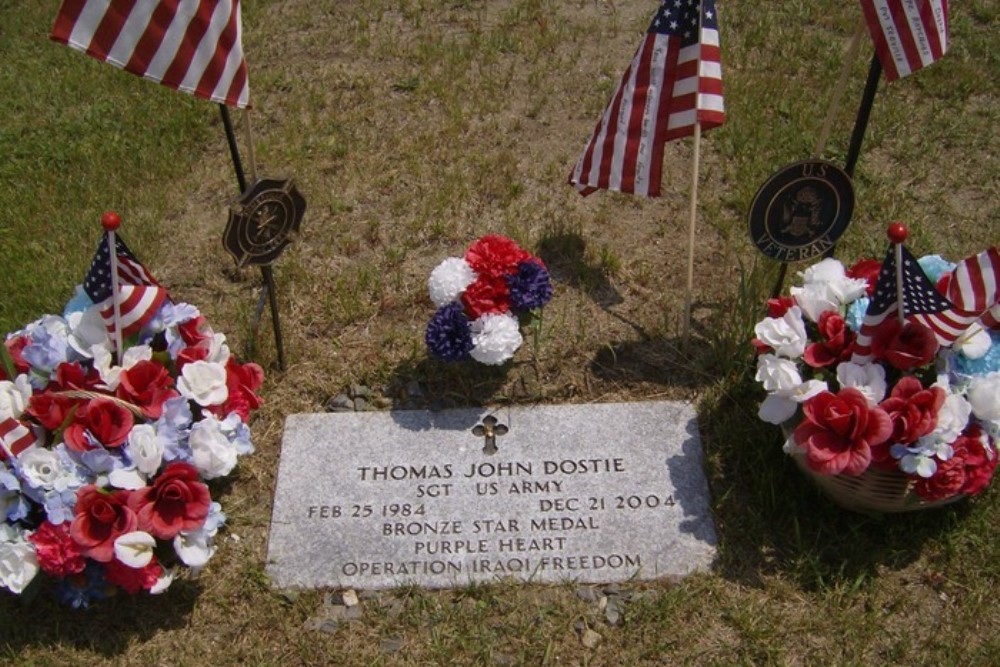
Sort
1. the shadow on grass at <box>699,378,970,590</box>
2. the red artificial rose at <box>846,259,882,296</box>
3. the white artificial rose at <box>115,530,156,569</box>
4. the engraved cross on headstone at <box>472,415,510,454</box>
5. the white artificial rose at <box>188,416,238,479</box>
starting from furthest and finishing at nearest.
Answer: the engraved cross on headstone at <box>472,415,510,454</box>, the red artificial rose at <box>846,259,882,296</box>, the shadow on grass at <box>699,378,970,590</box>, the white artificial rose at <box>188,416,238,479</box>, the white artificial rose at <box>115,530,156,569</box>

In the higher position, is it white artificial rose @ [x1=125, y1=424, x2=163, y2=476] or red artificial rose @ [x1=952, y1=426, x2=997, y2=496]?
red artificial rose @ [x1=952, y1=426, x2=997, y2=496]

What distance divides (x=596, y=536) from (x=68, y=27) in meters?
2.27

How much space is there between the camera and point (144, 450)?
9.71 feet

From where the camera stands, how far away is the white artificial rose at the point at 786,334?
125 inches

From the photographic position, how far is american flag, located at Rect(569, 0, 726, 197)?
3467mm

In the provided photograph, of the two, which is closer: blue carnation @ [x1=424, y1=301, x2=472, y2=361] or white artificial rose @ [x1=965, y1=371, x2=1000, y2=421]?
white artificial rose @ [x1=965, y1=371, x2=1000, y2=421]

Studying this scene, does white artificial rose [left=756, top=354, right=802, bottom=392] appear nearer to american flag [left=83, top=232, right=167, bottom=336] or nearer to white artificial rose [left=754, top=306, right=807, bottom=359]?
white artificial rose [left=754, top=306, right=807, bottom=359]

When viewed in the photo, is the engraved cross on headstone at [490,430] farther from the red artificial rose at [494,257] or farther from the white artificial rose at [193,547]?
the white artificial rose at [193,547]

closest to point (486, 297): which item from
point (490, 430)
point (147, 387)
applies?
point (490, 430)

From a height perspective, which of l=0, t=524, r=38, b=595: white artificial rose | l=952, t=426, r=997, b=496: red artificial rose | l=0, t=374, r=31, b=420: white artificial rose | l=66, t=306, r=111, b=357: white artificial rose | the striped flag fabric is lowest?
l=0, t=524, r=38, b=595: white artificial rose

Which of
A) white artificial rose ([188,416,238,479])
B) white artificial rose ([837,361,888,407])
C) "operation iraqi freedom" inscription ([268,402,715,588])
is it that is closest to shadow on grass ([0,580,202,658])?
"operation iraqi freedom" inscription ([268,402,715,588])

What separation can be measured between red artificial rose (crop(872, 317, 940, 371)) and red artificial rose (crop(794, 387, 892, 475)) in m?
0.18

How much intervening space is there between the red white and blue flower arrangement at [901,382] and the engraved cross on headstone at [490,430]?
948mm

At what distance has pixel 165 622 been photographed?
10.1 feet
